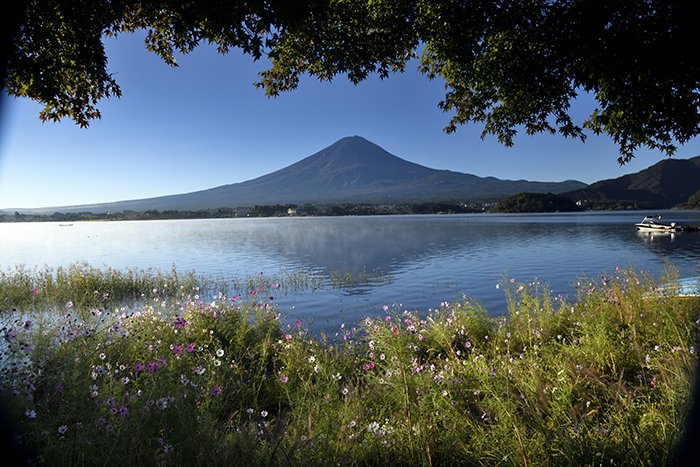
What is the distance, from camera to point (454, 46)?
23.1 ft

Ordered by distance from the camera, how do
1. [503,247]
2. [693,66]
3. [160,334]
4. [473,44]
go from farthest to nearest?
[503,247] < [160,334] < [473,44] < [693,66]

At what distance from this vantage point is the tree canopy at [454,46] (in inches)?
194

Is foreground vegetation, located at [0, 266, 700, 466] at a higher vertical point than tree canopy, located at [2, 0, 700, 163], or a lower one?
lower

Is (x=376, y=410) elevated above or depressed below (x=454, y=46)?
below

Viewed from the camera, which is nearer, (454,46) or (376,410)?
(376,410)

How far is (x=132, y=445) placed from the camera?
2969 mm

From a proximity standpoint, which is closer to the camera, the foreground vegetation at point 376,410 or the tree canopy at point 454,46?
the foreground vegetation at point 376,410

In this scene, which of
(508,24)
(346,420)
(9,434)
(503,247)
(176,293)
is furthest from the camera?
(503,247)

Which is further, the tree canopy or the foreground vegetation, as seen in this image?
the tree canopy

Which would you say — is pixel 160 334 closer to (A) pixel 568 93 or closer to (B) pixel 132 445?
(B) pixel 132 445

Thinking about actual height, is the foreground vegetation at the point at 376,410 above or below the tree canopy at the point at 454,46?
below

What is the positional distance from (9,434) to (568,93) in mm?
9554

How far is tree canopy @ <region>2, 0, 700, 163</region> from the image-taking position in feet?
16.1

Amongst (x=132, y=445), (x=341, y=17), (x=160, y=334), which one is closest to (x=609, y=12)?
(x=341, y=17)
